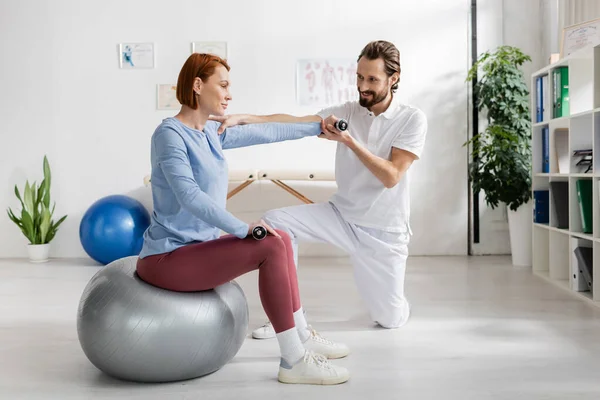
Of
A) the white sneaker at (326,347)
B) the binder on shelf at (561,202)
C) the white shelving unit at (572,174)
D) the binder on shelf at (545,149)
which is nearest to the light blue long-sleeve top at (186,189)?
the white sneaker at (326,347)

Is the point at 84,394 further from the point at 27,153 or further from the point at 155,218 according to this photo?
the point at 27,153

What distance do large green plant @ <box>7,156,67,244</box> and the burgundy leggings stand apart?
3441mm

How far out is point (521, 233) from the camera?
495 centimetres

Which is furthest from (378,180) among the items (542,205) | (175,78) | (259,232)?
Result: (175,78)

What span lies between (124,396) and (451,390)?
1.07m

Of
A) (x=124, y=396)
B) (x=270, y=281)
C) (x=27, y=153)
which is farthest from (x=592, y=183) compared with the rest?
(x=27, y=153)

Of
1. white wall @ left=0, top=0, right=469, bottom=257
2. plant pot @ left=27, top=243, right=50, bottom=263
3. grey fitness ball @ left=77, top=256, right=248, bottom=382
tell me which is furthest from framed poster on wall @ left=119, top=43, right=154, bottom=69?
grey fitness ball @ left=77, top=256, right=248, bottom=382

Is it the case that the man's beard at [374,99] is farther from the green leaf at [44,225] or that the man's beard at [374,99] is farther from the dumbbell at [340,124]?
the green leaf at [44,225]

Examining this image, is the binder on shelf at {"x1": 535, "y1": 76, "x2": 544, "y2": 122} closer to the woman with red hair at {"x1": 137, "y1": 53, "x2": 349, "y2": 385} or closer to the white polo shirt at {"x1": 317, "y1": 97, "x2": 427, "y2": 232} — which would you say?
the white polo shirt at {"x1": 317, "y1": 97, "x2": 427, "y2": 232}

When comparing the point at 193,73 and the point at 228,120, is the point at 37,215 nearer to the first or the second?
the point at 228,120

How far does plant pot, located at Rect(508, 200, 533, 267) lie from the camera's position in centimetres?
495

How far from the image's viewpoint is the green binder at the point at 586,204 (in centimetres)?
377

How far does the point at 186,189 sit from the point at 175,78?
3.60 m

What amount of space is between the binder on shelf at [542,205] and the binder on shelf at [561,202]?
247 millimetres
